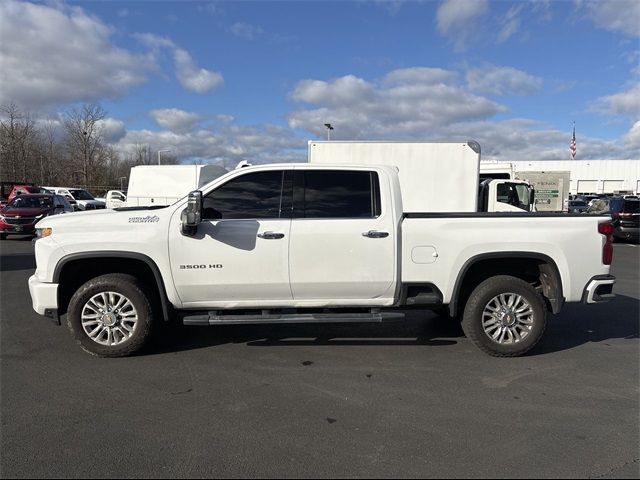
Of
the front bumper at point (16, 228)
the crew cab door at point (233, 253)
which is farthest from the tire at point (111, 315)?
the front bumper at point (16, 228)

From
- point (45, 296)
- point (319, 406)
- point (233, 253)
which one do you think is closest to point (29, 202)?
point (45, 296)

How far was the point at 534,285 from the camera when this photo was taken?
520 cm

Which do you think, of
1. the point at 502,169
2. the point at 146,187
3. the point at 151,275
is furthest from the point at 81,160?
the point at 151,275

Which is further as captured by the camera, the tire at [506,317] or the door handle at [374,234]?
the tire at [506,317]

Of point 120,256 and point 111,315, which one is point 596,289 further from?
point 111,315

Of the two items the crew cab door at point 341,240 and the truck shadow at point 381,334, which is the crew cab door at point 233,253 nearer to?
the crew cab door at point 341,240

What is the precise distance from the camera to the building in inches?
2847

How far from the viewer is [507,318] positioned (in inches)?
189

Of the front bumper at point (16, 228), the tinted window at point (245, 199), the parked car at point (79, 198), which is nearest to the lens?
the tinted window at point (245, 199)

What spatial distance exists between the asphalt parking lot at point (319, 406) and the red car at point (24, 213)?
12.5 meters

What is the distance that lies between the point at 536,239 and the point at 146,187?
1693cm

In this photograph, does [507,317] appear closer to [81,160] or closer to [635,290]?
[635,290]

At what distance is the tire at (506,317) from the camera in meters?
4.77

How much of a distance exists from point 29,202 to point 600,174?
271 ft
